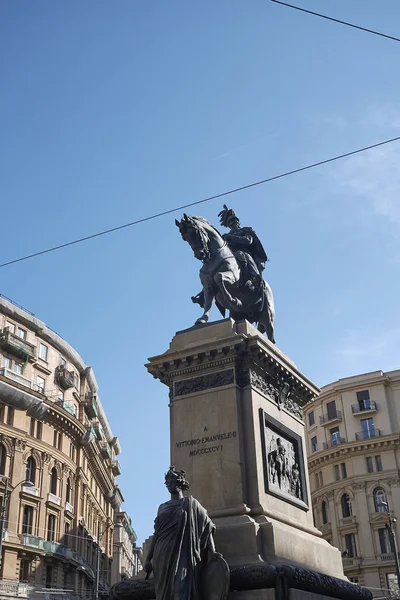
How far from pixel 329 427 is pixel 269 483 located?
60412 millimetres

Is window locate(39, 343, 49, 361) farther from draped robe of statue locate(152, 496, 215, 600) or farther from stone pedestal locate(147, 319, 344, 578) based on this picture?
draped robe of statue locate(152, 496, 215, 600)

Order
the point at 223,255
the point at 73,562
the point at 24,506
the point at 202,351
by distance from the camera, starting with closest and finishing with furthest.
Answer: the point at 202,351 → the point at 223,255 → the point at 24,506 → the point at 73,562

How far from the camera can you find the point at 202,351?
1303 cm

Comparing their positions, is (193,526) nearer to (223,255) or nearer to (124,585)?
(124,585)

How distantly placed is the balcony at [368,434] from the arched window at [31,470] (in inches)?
1212

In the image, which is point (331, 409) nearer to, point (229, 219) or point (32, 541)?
point (32, 541)

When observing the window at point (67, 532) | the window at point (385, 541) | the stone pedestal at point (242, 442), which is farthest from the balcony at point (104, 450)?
the stone pedestal at point (242, 442)

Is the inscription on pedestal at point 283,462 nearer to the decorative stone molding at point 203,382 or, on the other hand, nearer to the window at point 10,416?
the decorative stone molding at point 203,382

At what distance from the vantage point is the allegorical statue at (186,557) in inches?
373

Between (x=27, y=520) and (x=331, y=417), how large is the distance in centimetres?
3139

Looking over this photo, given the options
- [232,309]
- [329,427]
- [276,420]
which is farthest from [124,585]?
[329,427]

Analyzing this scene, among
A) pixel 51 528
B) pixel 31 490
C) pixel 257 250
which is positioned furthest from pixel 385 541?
pixel 257 250

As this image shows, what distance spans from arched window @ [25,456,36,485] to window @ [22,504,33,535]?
A: 227 centimetres

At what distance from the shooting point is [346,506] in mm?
66938
